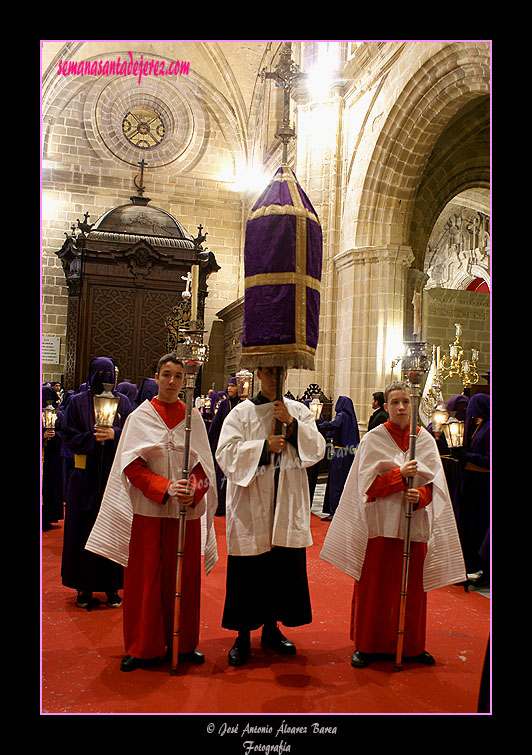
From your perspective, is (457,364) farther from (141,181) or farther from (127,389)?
(141,181)

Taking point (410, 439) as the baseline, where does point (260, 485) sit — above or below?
below

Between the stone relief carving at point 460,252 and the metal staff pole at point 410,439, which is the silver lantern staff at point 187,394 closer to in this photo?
the metal staff pole at point 410,439

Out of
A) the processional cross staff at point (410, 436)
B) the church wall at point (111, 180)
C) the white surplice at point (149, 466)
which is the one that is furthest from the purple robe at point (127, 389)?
the church wall at point (111, 180)

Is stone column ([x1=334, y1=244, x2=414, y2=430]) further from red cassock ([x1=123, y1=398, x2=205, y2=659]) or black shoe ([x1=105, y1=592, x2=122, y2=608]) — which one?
red cassock ([x1=123, y1=398, x2=205, y2=659])

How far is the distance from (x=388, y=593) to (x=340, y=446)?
4.60 m

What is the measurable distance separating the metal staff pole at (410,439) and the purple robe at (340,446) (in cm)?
443

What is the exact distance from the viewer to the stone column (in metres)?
10.7

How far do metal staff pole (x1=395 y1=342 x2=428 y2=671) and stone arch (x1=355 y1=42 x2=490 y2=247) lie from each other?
6.74 m

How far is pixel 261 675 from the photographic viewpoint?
3.29 m

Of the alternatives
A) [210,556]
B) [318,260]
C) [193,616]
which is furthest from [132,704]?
[318,260]

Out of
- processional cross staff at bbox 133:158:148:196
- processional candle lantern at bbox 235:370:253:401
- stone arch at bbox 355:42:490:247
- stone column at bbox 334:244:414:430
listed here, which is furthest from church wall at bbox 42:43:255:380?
processional candle lantern at bbox 235:370:253:401

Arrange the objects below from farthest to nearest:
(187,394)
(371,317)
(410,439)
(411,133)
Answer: (371,317)
(411,133)
(410,439)
(187,394)

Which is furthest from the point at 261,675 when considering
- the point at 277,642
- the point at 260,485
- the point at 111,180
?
the point at 111,180

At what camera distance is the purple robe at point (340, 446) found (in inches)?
310
